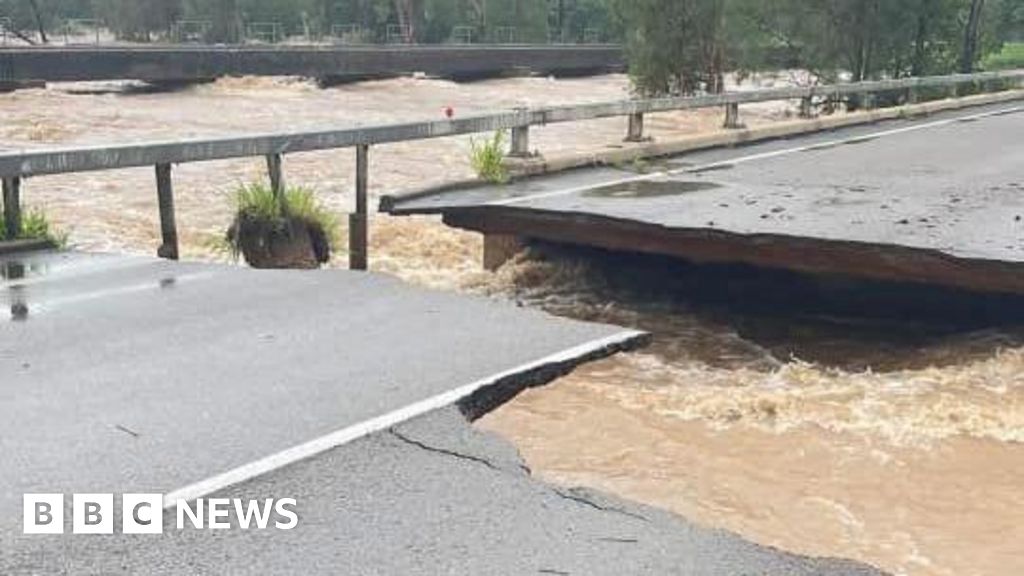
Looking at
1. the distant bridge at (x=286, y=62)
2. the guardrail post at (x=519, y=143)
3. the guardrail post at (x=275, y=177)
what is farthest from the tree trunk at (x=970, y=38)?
the guardrail post at (x=275, y=177)

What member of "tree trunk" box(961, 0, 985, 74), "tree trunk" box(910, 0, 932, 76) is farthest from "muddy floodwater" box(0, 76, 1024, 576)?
"tree trunk" box(961, 0, 985, 74)

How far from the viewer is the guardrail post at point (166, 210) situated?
371 inches

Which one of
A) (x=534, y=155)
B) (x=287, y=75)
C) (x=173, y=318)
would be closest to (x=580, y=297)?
(x=534, y=155)

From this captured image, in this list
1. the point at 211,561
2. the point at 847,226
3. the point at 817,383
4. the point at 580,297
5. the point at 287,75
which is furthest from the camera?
the point at 287,75

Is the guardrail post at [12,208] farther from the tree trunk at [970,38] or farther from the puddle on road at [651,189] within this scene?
the tree trunk at [970,38]

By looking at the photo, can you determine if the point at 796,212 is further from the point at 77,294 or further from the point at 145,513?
the point at 145,513

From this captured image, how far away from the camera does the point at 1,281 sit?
844 cm

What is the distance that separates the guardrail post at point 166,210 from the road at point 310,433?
1.16 meters

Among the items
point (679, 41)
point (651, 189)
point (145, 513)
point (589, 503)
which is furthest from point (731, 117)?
point (679, 41)

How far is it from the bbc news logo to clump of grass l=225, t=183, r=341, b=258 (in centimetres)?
542

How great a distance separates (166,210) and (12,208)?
3.80 ft

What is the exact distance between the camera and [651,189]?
12.0m

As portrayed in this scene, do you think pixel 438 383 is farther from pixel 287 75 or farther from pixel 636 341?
pixel 287 75

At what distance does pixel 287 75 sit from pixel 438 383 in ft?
131
